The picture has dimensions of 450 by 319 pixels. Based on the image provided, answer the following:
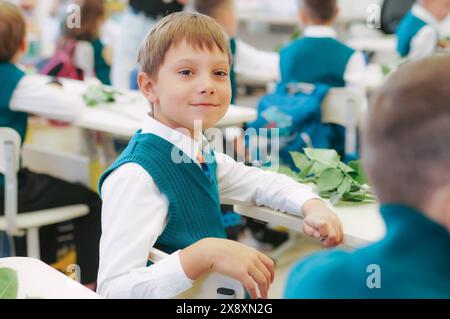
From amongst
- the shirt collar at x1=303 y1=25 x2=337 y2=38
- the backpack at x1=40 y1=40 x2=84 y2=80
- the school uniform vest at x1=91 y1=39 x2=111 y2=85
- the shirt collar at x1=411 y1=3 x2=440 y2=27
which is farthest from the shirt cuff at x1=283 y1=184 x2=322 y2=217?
the school uniform vest at x1=91 y1=39 x2=111 y2=85

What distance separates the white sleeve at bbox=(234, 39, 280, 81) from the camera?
145 inches

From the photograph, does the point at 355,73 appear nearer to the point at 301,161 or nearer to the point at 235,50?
the point at 235,50

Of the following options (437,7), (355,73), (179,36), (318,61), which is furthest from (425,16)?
(179,36)

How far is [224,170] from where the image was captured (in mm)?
1531

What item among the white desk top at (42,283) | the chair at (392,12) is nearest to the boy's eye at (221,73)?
the white desk top at (42,283)

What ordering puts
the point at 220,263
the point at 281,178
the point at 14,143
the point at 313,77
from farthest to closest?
1. the point at 313,77
2. the point at 14,143
3. the point at 281,178
4. the point at 220,263

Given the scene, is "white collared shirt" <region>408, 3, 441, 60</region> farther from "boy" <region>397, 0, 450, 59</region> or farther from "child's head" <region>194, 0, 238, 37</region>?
"child's head" <region>194, 0, 238, 37</region>

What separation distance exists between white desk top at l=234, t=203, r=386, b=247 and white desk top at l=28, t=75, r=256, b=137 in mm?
884

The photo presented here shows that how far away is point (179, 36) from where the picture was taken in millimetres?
1352

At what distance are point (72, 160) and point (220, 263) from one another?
60.6 inches

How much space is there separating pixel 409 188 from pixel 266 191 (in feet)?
2.67
